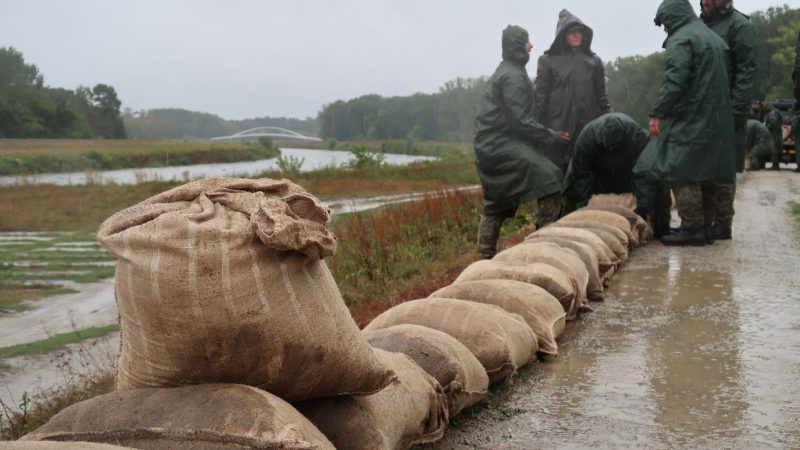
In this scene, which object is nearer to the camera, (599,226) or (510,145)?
(599,226)

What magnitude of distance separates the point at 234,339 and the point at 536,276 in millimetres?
2919

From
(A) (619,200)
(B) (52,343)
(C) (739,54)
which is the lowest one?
(B) (52,343)

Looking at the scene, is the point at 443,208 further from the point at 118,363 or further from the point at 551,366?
the point at 118,363

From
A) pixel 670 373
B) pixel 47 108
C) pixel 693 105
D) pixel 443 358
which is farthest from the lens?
pixel 47 108

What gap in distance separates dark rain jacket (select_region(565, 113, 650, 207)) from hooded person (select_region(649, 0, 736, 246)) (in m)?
0.42

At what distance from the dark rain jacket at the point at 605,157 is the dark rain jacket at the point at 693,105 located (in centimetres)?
46

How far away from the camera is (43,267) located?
44.5 feet

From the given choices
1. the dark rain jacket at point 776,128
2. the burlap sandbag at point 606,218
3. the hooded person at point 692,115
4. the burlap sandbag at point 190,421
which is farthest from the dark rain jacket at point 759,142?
the burlap sandbag at point 190,421

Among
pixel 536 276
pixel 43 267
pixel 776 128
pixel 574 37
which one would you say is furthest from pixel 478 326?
pixel 776 128

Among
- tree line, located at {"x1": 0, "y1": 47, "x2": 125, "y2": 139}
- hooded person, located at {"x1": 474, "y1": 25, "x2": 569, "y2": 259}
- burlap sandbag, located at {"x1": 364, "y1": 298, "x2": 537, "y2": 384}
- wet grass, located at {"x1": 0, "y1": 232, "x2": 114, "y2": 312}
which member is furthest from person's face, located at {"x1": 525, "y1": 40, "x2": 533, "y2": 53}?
tree line, located at {"x1": 0, "y1": 47, "x2": 125, "y2": 139}

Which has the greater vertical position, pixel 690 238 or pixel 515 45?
pixel 515 45

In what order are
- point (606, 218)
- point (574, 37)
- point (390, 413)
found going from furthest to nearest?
point (574, 37), point (606, 218), point (390, 413)

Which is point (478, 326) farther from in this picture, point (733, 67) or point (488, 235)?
point (733, 67)

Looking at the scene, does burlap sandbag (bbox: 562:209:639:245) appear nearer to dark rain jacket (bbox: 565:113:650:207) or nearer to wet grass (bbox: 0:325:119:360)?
dark rain jacket (bbox: 565:113:650:207)
